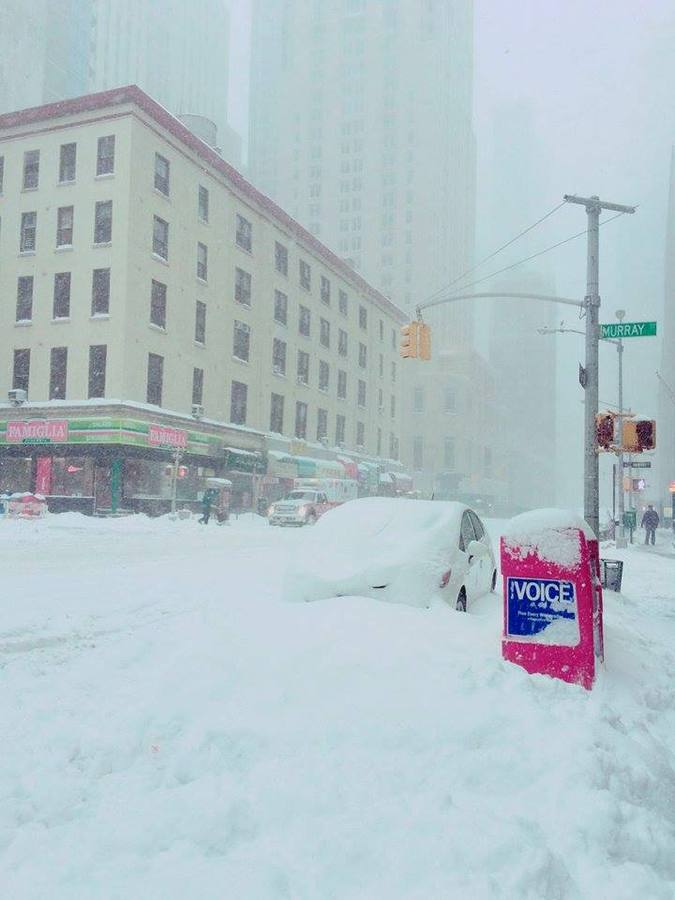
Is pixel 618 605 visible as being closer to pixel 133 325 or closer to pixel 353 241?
pixel 133 325

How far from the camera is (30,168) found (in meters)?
35.1

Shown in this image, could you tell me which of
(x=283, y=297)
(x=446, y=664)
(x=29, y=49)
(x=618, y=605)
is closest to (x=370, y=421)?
(x=283, y=297)

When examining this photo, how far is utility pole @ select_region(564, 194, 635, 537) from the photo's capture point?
13055 mm

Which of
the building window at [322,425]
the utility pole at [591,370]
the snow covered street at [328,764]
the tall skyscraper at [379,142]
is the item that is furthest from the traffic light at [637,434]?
the tall skyscraper at [379,142]

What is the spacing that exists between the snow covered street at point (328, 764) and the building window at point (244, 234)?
36533mm

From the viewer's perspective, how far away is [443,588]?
24.9 ft

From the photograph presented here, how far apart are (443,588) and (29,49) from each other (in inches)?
4854

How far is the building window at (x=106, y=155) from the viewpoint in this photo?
109 feet

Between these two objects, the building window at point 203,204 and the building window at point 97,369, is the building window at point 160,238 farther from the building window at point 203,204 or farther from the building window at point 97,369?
the building window at point 97,369

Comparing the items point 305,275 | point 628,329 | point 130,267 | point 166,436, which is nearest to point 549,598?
point 628,329

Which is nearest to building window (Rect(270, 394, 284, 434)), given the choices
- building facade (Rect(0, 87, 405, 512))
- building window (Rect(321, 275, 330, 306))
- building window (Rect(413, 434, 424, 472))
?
building facade (Rect(0, 87, 405, 512))

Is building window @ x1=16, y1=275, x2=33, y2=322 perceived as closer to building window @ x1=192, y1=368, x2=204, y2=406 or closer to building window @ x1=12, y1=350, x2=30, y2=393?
building window @ x1=12, y1=350, x2=30, y2=393

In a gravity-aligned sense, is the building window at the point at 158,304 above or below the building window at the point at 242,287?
below

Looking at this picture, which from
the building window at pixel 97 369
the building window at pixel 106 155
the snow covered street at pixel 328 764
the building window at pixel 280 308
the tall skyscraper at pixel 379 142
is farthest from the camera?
the tall skyscraper at pixel 379 142
